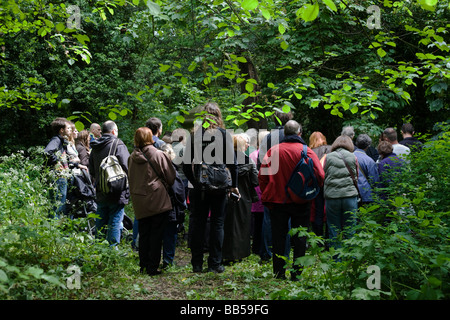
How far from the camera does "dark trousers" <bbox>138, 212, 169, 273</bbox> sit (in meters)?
5.52

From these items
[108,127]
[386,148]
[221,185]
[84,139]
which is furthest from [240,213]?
[84,139]

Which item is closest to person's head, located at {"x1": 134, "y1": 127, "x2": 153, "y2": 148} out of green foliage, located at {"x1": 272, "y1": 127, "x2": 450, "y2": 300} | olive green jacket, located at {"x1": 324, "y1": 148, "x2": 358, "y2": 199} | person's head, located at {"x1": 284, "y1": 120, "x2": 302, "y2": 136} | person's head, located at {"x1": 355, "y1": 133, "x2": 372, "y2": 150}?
person's head, located at {"x1": 284, "y1": 120, "x2": 302, "y2": 136}

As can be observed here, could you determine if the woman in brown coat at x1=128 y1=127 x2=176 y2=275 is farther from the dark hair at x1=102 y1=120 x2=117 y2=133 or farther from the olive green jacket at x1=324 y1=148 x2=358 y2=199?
the olive green jacket at x1=324 y1=148 x2=358 y2=199

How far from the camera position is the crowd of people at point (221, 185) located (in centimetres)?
540

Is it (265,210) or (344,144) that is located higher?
(344,144)

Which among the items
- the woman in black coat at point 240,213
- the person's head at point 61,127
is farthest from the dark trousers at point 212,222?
the person's head at point 61,127

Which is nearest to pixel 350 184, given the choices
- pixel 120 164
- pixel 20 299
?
pixel 120 164

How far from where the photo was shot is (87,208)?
25.3ft

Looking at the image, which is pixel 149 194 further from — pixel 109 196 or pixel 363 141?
pixel 363 141

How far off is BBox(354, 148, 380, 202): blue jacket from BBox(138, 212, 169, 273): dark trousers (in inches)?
131

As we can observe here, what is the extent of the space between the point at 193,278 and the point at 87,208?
3.30 m

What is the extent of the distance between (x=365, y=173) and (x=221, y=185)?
9.50 ft

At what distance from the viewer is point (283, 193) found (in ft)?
17.2
